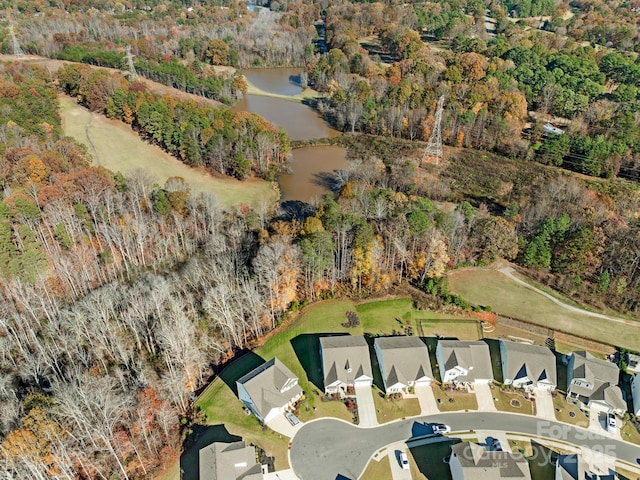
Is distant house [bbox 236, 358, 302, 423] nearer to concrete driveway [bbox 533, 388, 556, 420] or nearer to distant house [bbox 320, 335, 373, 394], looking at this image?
distant house [bbox 320, 335, 373, 394]

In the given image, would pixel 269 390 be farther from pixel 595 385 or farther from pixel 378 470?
pixel 595 385

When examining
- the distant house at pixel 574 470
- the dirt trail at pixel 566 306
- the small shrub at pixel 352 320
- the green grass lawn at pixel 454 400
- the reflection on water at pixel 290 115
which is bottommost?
the green grass lawn at pixel 454 400

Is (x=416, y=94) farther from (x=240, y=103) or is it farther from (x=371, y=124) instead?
(x=240, y=103)

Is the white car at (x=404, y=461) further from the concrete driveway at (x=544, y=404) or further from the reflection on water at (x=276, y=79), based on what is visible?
the reflection on water at (x=276, y=79)

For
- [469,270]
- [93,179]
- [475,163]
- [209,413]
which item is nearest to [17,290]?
[93,179]

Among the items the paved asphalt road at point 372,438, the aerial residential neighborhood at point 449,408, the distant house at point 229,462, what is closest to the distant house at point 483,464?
the aerial residential neighborhood at point 449,408
